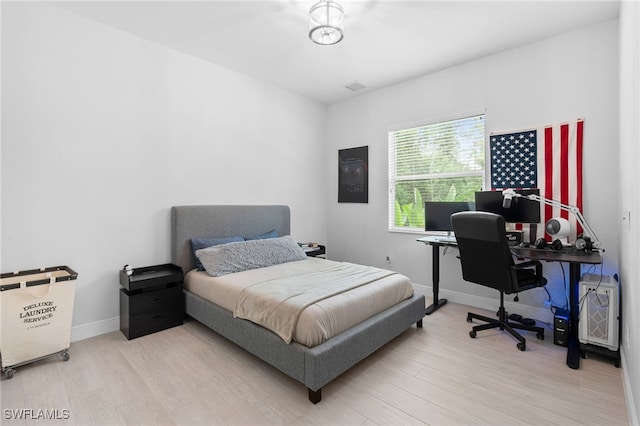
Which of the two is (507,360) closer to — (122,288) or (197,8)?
(122,288)

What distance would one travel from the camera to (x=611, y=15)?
→ 2.76 meters

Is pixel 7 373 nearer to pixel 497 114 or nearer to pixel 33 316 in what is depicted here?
pixel 33 316

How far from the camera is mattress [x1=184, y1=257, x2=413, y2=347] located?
2053 millimetres

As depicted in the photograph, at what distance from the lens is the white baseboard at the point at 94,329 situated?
2.79 meters

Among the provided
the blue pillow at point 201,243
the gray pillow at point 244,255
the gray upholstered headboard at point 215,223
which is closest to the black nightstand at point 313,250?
the gray upholstered headboard at point 215,223

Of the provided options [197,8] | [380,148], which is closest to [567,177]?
[380,148]

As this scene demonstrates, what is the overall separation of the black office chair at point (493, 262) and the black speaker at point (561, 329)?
0.14 meters

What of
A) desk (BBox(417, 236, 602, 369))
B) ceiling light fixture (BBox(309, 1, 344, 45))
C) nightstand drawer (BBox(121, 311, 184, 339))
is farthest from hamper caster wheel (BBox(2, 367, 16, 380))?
desk (BBox(417, 236, 602, 369))

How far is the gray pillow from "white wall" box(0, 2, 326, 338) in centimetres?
64

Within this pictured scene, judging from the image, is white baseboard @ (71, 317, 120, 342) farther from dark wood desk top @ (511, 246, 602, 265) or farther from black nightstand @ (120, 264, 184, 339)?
dark wood desk top @ (511, 246, 602, 265)

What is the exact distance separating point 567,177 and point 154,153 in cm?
430

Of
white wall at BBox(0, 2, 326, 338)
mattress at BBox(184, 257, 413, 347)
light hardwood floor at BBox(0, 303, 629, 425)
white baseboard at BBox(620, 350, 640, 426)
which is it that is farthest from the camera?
white wall at BBox(0, 2, 326, 338)

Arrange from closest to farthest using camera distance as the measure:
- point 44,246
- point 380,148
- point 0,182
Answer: point 0,182 < point 44,246 < point 380,148

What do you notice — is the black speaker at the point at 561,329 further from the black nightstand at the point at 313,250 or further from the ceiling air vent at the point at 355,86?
the ceiling air vent at the point at 355,86
